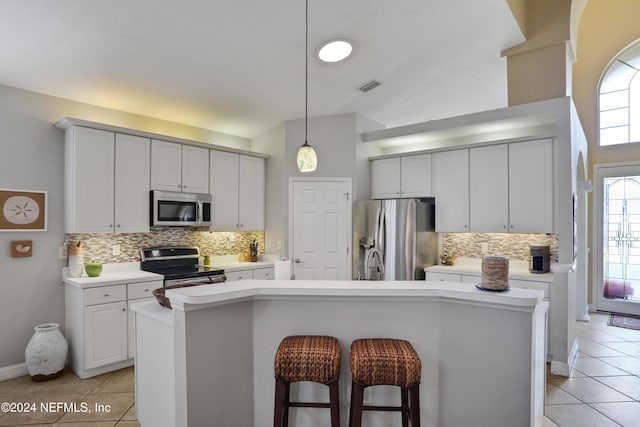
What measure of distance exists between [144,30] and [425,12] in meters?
2.44

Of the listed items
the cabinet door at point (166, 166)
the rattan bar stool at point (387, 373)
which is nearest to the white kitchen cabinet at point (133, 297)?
the cabinet door at point (166, 166)

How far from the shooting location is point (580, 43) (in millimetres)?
5836

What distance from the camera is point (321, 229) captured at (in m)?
4.82

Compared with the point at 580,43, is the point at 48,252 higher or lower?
lower

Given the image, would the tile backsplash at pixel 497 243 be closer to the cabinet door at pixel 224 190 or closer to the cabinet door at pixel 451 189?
the cabinet door at pixel 451 189

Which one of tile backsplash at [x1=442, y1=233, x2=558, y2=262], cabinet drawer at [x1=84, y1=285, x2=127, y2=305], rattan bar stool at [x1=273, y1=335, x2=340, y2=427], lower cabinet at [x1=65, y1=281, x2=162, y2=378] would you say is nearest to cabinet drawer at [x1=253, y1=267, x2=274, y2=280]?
lower cabinet at [x1=65, y1=281, x2=162, y2=378]

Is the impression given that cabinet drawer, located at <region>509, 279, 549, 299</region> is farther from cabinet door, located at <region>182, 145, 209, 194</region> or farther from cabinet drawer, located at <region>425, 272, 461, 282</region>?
cabinet door, located at <region>182, 145, 209, 194</region>

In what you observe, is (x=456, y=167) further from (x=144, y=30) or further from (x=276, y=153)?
(x=144, y=30)

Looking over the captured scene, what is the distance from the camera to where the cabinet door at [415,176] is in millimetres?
4641

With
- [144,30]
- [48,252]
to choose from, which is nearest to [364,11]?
[144,30]

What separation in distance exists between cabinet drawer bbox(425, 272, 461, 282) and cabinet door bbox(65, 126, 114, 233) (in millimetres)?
3563

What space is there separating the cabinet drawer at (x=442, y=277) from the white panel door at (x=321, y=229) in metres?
1.07

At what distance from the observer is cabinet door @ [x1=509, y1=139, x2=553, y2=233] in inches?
147

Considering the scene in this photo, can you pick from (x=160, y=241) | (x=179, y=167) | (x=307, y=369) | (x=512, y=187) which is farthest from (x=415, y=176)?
(x=307, y=369)
